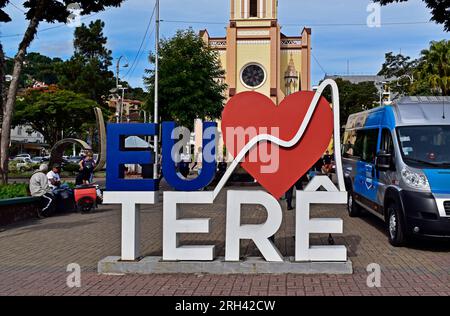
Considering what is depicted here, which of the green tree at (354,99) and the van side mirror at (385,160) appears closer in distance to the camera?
the van side mirror at (385,160)

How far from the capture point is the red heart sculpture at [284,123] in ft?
24.6

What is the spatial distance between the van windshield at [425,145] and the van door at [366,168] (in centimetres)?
131

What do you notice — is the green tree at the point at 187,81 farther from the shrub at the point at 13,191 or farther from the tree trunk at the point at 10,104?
the shrub at the point at 13,191

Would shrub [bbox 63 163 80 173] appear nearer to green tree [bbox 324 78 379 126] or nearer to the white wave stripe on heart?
the white wave stripe on heart

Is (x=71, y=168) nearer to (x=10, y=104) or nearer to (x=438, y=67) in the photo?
(x=10, y=104)

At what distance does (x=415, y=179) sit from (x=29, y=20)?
1321 centimetres

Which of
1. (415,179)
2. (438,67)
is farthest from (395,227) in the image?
(438,67)

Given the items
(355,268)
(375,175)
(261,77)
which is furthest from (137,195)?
(261,77)

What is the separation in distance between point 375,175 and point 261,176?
12.8ft

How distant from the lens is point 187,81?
27094 mm

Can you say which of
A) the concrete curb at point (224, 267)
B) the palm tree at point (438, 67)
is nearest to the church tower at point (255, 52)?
the palm tree at point (438, 67)

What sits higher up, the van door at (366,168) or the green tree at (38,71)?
the green tree at (38,71)

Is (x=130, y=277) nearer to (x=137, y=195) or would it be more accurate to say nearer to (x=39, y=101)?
(x=137, y=195)

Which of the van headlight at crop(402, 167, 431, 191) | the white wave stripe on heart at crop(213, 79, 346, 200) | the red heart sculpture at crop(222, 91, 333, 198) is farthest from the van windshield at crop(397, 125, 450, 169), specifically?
the red heart sculpture at crop(222, 91, 333, 198)
